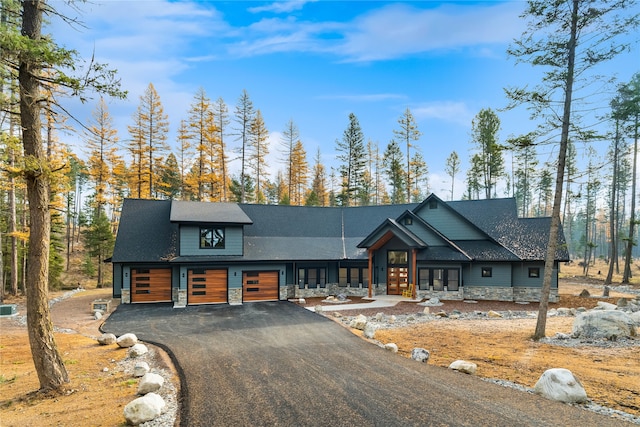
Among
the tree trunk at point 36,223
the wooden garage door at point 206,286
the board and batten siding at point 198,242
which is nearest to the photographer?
the tree trunk at point 36,223

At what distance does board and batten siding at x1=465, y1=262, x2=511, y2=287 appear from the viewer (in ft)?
64.6

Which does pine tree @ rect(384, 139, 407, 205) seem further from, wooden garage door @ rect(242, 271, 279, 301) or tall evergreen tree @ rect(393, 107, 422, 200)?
wooden garage door @ rect(242, 271, 279, 301)

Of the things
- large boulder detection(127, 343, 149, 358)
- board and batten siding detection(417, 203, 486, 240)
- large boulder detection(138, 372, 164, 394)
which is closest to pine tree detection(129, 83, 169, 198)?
large boulder detection(127, 343, 149, 358)

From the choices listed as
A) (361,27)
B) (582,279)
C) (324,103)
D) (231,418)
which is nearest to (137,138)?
(324,103)

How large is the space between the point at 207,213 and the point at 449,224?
15.8 metres

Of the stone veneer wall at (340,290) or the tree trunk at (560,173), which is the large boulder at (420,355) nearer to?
the tree trunk at (560,173)

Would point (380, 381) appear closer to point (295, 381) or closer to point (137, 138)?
point (295, 381)

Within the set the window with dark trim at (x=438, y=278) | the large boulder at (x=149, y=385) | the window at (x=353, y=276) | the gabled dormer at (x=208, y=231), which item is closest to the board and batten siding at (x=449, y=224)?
the window with dark trim at (x=438, y=278)

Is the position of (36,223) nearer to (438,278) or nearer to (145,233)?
(145,233)

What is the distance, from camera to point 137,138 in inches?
1204

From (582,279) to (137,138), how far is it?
45.0 meters

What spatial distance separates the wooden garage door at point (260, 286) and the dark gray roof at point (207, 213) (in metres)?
3.31

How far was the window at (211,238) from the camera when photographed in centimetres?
1883

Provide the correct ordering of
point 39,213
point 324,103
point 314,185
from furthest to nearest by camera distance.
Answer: point 314,185
point 324,103
point 39,213
